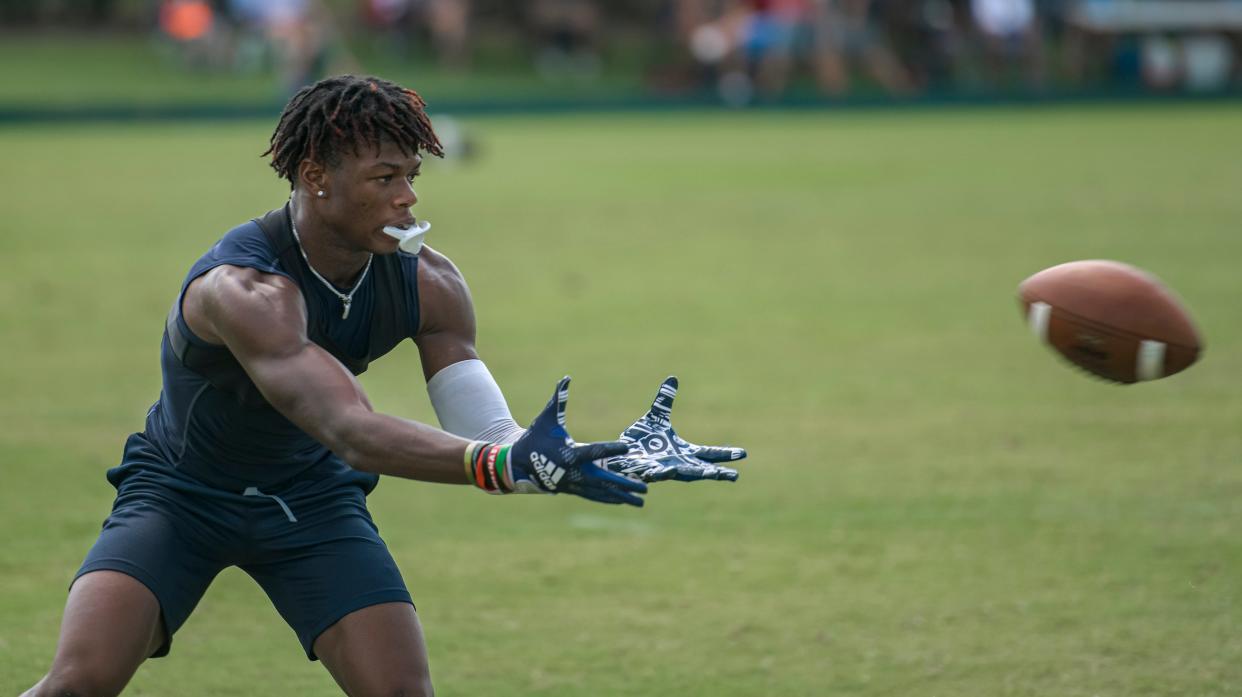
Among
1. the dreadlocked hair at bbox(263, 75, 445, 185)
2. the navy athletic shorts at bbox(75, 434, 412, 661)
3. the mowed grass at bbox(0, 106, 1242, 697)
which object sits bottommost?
the mowed grass at bbox(0, 106, 1242, 697)

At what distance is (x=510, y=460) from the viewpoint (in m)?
4.18

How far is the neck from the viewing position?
15.5 feet

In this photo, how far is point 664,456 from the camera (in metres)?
4.31

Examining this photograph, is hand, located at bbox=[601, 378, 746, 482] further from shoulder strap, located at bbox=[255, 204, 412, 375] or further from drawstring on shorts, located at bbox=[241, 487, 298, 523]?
drawstring on shorts, located at bbox=[241, 487, 298, 523]

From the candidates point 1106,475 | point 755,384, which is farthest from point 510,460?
point 755,384

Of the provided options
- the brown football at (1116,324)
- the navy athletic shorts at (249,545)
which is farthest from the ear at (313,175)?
the brown football at (1116,324)

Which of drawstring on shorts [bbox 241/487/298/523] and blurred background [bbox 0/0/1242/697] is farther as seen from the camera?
blurred background [bbox 0/0/1242/697]

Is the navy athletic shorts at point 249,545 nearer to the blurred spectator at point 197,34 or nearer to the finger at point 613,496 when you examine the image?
the finger at point 613,496

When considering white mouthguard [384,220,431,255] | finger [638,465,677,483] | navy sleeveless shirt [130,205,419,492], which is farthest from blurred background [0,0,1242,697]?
white mouthguard [384,220,431,255]

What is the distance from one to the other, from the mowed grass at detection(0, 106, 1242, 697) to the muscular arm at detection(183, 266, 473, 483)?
5.69 ft

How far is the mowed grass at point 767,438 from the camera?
6102mm

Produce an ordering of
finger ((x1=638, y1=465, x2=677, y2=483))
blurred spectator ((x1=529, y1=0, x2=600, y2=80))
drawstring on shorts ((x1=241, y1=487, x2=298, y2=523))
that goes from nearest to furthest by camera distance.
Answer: finger ((x1=638, y1=465, x2=677, y2=483)) < drawstring on shorts ((x1=241, y1=487, x2=298, y2=523)) < blurred spectator ((x1=529, y1=0, x2=600, y2=80))

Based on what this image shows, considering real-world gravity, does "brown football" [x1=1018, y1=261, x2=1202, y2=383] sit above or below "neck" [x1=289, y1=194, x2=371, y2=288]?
below

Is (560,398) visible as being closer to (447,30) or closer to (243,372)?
(243,372)
